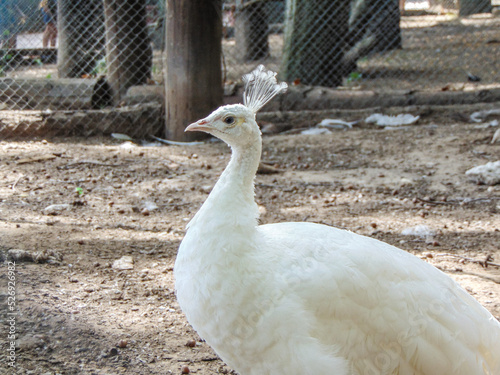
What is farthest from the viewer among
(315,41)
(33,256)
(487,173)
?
(315,41)

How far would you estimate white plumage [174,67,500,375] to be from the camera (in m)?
2.08

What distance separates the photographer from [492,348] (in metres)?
2.30

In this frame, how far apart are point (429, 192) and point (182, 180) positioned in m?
2.19

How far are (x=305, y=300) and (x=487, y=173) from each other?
3.50 meters

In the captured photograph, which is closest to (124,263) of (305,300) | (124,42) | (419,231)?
(305,300)

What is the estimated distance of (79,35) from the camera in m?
7.61

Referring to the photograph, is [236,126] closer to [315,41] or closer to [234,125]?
[234,125]

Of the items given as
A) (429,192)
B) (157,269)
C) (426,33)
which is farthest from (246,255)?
(426,33)

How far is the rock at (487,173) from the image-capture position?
4965 millimetres

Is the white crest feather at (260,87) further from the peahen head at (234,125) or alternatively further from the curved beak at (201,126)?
the curved beak at (201,126)

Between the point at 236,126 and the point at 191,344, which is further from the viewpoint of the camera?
the point at 191,344

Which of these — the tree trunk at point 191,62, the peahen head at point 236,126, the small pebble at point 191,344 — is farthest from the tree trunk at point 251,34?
the peahen head at point 236,126

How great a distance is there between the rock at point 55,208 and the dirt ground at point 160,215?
14 millimetres

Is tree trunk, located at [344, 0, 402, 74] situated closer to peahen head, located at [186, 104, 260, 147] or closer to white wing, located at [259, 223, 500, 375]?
Result: peahen head, located at [186, 104, 260, 147]
